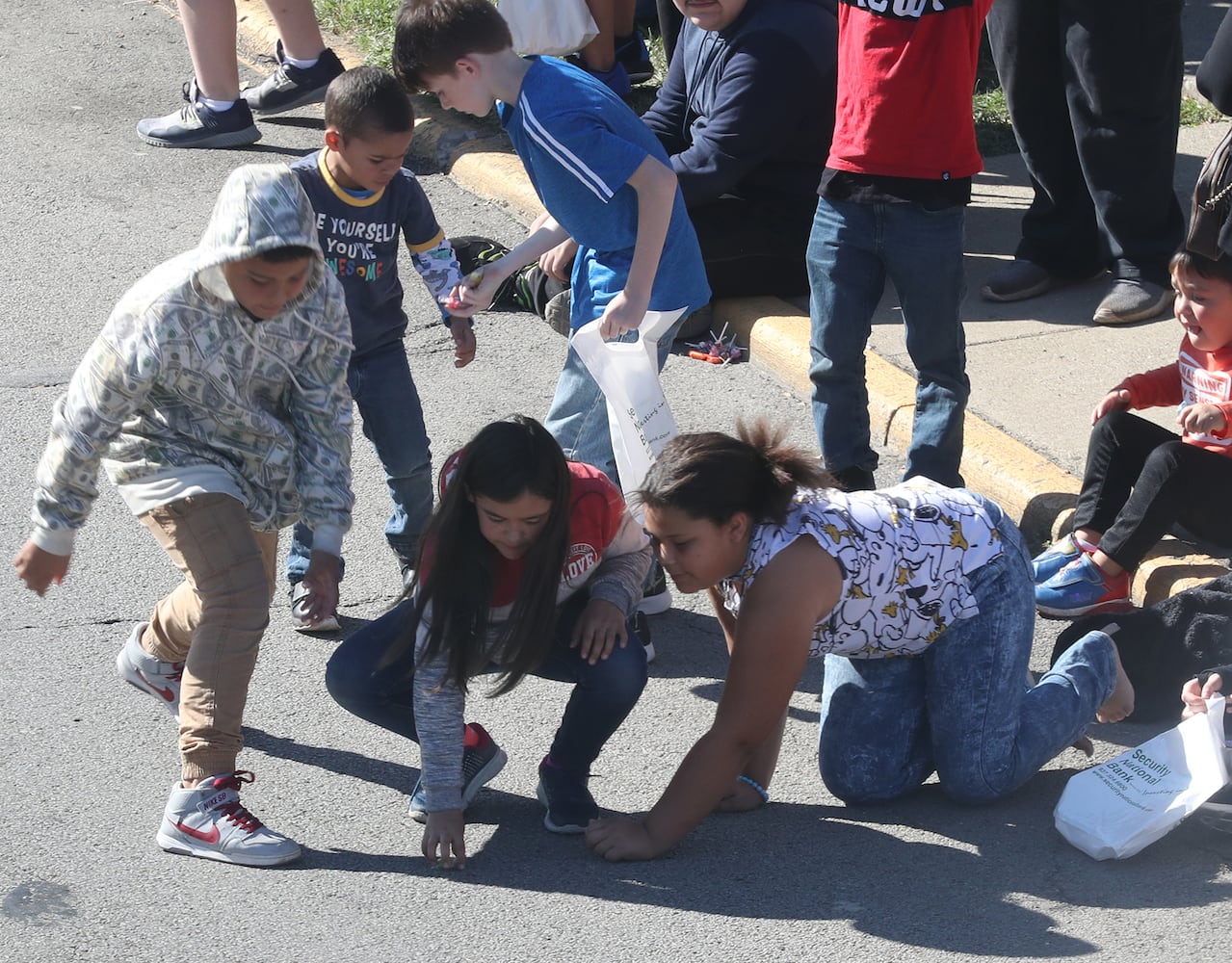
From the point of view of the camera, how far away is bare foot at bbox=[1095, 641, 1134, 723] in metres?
3.52

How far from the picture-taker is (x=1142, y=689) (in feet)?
12.0

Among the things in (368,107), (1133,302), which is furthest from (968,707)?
(1133,302)

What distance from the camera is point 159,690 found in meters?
3.66

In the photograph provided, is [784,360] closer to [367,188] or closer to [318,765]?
[367,188]

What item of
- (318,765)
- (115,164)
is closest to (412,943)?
(318,765)

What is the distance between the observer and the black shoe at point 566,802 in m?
3.30

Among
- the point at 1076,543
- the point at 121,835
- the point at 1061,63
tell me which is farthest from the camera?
the point at 1061,63

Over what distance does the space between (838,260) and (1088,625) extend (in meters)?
1.19

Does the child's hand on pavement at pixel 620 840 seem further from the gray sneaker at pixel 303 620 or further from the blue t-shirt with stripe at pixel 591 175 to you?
the blue t-shirt with stripe at pixel 591 175

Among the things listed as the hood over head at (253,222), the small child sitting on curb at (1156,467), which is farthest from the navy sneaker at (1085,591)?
the hood over head at (253,222)

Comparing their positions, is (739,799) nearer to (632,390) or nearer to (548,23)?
(632,390)

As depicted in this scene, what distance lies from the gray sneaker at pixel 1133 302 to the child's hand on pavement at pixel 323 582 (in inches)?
121

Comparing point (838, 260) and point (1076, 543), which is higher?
point (838, 260)

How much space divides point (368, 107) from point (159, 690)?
4.97 ft
